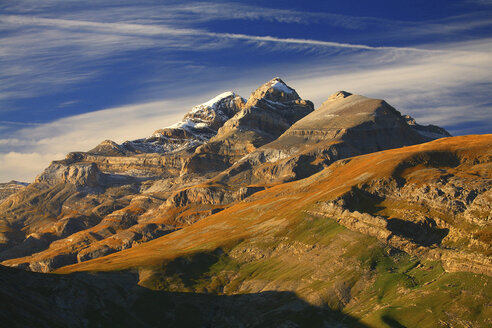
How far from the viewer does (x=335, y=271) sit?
138 metres

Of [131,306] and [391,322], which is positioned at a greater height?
[391,322]

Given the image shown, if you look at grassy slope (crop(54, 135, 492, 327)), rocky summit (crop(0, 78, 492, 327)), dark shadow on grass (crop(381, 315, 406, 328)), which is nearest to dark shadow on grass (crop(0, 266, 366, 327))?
rocky summit (crop(0, 78, 492, 327))

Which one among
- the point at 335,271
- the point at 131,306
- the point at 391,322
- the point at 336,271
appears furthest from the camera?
the point at 131,306

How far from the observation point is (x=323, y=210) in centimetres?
17275

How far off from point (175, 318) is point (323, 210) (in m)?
61.9

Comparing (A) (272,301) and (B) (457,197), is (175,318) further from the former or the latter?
(B) (457,197)

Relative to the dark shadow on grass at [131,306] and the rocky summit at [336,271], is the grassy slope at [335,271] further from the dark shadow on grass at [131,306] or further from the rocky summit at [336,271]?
the dark shadow on grass at [131,306]

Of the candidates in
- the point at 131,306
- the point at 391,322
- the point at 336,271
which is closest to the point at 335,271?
the point at 336,271

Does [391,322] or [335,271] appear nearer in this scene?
[391,322]

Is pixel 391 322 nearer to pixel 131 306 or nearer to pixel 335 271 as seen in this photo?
pixel 335 271

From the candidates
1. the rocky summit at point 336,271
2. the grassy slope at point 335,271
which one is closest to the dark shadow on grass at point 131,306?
the rocky summit at point 336,271

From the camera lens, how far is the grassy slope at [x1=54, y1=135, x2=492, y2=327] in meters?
107

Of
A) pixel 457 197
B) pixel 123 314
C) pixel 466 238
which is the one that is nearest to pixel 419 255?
pixel 466 238

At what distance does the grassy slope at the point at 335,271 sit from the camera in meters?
107
